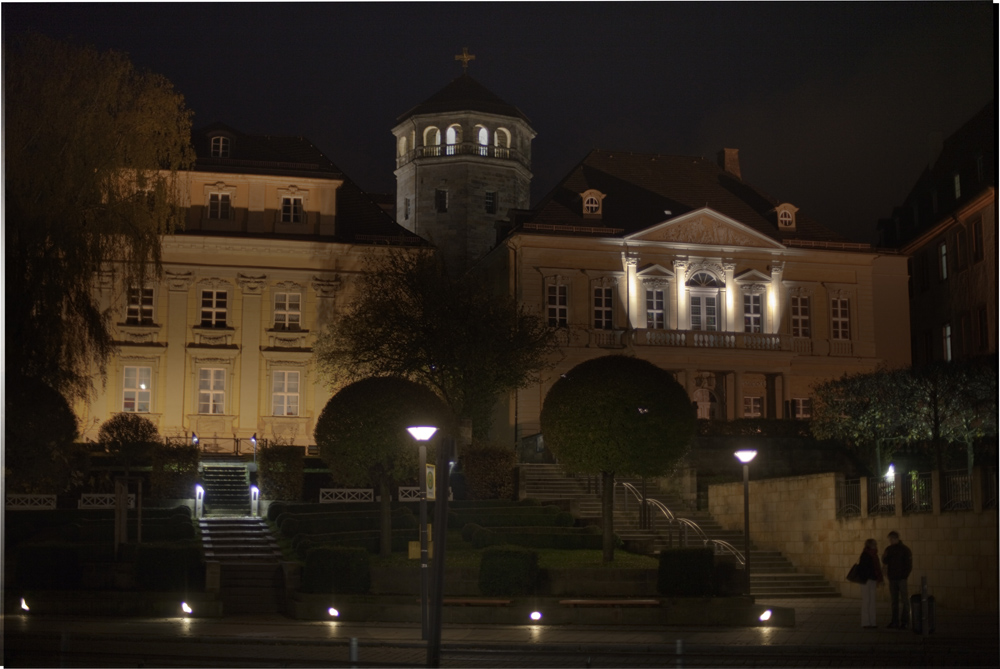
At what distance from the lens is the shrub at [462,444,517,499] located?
3403 centimetres

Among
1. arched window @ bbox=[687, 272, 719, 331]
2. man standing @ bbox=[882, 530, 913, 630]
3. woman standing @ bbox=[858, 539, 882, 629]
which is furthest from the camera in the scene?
arched window @ bbox=[687, 272, 719, 331]

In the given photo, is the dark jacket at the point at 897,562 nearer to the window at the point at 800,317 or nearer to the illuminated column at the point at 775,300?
the illuminated column at the point at 775,300

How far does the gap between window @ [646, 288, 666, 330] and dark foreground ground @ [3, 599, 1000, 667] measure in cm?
2680

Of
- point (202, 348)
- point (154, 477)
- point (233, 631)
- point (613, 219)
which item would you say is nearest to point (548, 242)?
point (613, 219)

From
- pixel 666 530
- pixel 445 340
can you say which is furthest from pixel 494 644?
pixel 445 340

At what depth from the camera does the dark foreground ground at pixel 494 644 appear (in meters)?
14.2

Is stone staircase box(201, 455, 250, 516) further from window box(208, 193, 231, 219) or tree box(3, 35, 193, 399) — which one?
tree box(3, 35, 193, 399)

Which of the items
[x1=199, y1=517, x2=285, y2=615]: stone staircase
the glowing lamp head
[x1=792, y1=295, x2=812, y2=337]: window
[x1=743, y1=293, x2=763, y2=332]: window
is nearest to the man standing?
the glowing lamp head

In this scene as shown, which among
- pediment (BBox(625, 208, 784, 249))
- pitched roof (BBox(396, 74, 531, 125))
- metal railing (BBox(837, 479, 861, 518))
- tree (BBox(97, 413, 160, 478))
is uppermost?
pitched roof (BBox(396, 74, 531, 125))

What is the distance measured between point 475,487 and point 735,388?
16.5 m

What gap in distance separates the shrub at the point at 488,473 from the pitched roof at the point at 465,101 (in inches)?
934

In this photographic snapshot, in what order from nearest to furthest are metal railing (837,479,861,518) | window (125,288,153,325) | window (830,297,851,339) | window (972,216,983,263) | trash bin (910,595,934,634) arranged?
trash bin (910,595,934,634), metal railing (837,479,861,518), window (972,216,983,263), window (125,288,153,325), window (830,297,851,339)

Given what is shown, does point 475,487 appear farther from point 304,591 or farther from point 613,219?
point 613,219

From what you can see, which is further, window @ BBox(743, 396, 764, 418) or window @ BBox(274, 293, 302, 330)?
window @ BBox(743, 396, 764, 418)
